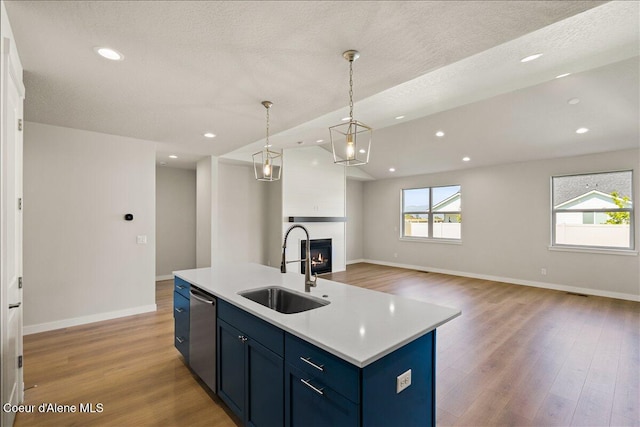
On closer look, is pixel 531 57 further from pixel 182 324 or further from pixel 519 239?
pixel 519 239

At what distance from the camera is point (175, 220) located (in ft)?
21.7

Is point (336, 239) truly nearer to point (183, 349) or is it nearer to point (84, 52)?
point (183, 349)

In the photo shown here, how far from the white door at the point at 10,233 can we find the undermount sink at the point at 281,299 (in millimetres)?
1359

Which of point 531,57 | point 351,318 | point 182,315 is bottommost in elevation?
point 182,315

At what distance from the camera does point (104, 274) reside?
396 cm

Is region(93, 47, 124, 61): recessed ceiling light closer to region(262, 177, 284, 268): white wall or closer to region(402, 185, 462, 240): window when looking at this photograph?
region(262, 177, 284, 268): white wall

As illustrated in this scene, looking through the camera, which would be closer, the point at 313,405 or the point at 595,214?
the point at 313,405

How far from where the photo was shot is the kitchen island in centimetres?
123

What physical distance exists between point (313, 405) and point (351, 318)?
441 millimetres

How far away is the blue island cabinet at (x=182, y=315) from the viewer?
2.64 meters

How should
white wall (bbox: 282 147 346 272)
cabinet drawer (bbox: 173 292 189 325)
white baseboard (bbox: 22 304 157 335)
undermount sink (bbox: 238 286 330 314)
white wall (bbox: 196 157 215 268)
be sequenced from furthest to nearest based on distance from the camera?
white wall (bbox: 282 147 346 272) → white wall (bbox: 196 157 215 268) → white baseboard (bbox: 22 304 157 335) → cabinet drawer (bbox: 173 292 189 325) → undermount sink (bbox: 238 286 330 314)

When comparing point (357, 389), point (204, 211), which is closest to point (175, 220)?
point (204, 211)

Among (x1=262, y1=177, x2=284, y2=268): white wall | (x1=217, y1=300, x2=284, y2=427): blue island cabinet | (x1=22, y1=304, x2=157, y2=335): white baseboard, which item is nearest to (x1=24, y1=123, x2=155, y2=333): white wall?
(x1=22, y1=304, x2=157, y2=335): white baseboard

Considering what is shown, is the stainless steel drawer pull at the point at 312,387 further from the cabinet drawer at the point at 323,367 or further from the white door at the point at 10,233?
the white door at the point at 10,233
